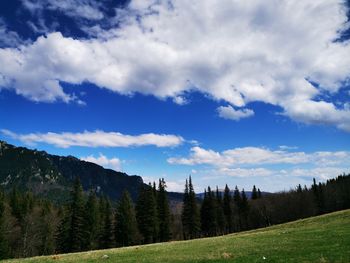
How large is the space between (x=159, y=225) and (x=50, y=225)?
3079 centimetres

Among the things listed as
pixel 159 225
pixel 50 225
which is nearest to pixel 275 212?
pixel 159 225

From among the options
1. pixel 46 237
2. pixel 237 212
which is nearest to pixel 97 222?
pixel 46 237

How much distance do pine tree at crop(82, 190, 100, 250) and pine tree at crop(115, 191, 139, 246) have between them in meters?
5.64

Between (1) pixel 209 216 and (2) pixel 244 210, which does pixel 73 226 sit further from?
(2) pixel 244 210

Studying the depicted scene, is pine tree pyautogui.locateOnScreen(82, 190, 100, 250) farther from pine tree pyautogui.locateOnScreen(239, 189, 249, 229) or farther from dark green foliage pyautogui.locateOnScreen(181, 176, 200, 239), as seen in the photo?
pine tree pyautogui.locateOnScreen(239, 189, 249, 229)

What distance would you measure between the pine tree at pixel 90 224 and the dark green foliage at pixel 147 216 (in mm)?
11289

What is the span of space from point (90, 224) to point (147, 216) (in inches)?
592

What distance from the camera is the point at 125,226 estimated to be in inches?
3580

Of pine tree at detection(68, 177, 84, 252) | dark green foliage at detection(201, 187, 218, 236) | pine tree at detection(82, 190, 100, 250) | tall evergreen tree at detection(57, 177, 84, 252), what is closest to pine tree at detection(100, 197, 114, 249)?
pine tree at detection(82, 190, 100, 250)

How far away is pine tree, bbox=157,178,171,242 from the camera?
98062 mm

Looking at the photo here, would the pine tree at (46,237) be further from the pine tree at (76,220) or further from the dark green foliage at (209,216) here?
the dark green foliage at (209,216)

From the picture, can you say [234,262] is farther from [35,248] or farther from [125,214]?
[35,248]

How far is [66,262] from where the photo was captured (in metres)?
30.0

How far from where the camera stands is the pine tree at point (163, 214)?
322 feet
